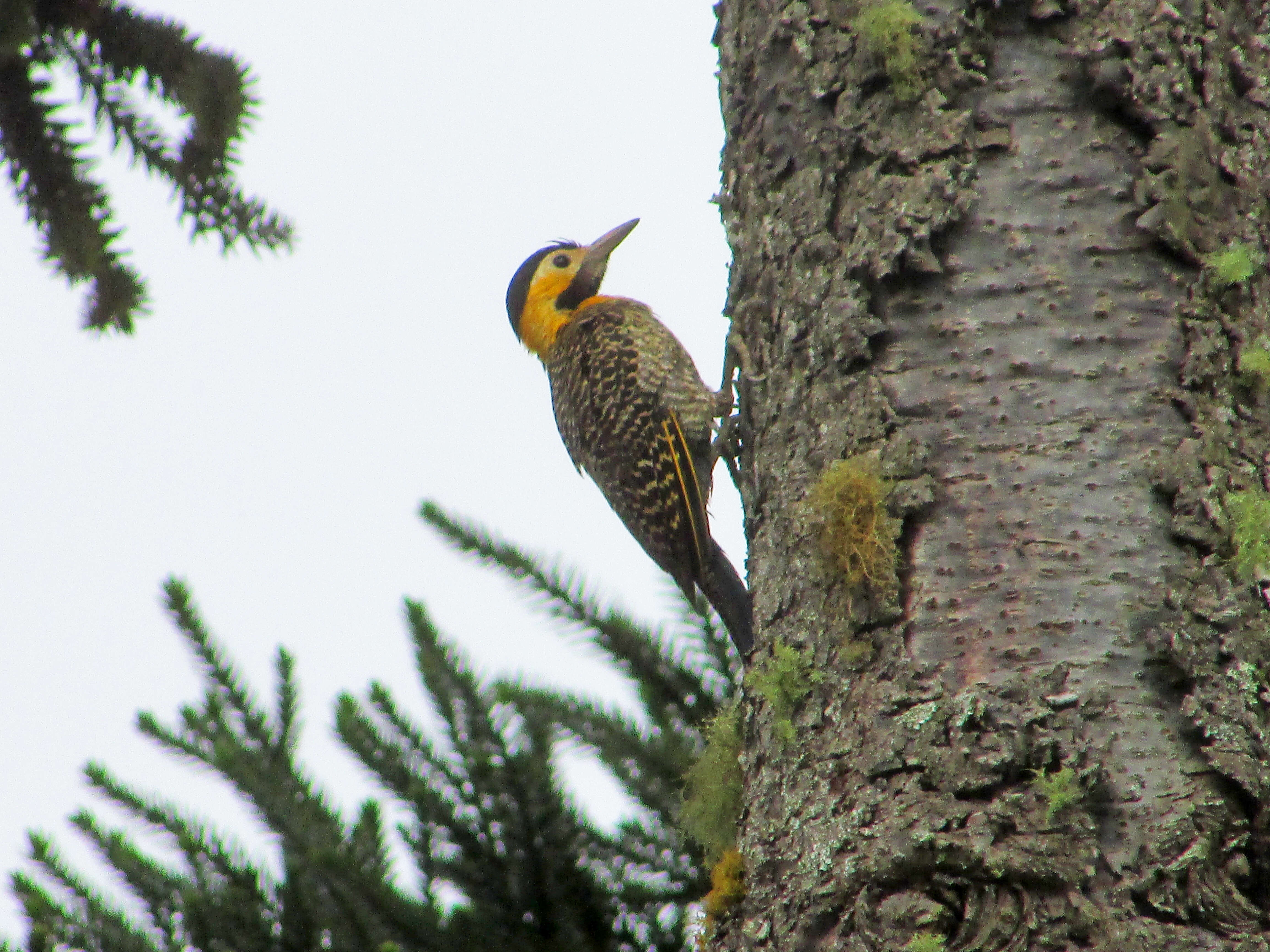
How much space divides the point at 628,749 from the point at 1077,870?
1.37 m

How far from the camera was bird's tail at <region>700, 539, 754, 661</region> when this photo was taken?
10.3 ft

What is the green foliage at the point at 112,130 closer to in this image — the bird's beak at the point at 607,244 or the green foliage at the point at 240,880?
the green foliage at the point at 240,880

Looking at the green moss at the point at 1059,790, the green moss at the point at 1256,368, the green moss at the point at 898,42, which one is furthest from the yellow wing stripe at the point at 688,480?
the green moss at the point at 1059,790

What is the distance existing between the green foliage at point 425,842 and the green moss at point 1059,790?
3.86 ft

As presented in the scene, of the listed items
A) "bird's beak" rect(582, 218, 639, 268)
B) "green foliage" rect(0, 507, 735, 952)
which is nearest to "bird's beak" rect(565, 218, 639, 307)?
"bird's beak" rect(582, 218, 639, 268)

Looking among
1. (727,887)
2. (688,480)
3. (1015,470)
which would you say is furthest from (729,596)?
(1015,470)

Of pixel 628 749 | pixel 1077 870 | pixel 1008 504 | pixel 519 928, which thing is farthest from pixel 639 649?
pixel 1077 870

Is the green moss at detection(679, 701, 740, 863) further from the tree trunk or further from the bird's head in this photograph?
the bird's head

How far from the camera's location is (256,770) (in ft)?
8.44

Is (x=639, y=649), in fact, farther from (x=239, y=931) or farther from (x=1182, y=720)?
(x=1182, y=720)

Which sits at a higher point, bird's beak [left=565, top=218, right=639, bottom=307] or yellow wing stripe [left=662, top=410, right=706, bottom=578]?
bird's beak [left=565, top=218, right=639, bottom=307]

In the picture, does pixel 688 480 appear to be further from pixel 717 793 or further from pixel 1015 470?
pixel 1015 470

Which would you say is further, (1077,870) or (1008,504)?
(1008,504)

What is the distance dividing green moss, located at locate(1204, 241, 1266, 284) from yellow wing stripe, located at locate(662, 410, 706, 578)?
2.25 metres
